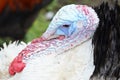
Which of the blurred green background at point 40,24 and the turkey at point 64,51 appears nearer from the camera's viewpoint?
the turkey at point 64,51

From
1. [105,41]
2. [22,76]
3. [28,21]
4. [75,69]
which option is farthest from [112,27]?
[28,21]

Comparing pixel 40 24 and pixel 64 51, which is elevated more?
pixel 40 24

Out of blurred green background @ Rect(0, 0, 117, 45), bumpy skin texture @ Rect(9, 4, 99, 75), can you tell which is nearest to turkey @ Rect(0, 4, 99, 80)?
bumpy skin texture @ Rect(9, 4, 99, 75)

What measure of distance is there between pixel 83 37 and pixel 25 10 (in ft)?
8.69

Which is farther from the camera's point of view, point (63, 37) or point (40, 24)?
point (40, 24)

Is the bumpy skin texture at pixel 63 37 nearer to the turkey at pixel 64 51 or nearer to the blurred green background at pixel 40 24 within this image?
the turkey at pixel 64 51

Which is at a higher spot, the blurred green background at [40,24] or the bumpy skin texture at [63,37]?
the blurred green background at [40,24]

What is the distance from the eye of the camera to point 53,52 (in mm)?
2570

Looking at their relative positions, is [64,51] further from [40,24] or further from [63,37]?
[40,24]

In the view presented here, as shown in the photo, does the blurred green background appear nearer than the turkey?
No

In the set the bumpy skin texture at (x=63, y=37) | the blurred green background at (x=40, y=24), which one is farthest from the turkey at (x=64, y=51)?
the blurred green background at (x=40, y=24)

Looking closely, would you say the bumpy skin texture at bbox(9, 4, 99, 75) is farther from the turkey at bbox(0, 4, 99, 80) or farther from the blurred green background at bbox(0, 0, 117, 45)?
the blurred green background at bbox(0, 0, 117, 45)

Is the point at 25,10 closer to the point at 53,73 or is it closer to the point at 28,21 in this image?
the point at 28,21

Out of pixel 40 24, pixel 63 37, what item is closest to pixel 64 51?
pixel 63 37
